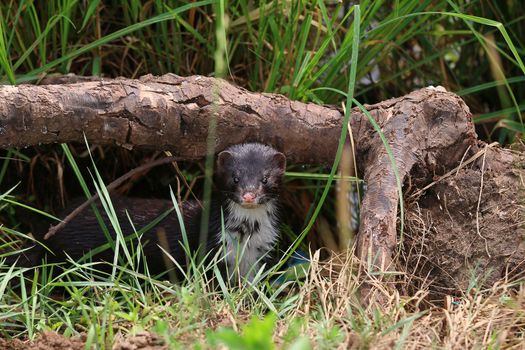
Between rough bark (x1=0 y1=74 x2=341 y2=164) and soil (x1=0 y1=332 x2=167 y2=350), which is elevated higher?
rough bark (x1=0 y1=74 x2=341 y2=164)

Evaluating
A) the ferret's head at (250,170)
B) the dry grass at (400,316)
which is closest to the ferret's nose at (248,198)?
the ferret's head at (250,170)

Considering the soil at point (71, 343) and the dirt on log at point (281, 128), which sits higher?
the dirt on log at point (281, 128)

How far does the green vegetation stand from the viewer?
3.37m

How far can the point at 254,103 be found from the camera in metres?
4.43

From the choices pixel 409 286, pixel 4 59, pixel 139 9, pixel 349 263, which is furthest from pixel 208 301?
pixel 139 9

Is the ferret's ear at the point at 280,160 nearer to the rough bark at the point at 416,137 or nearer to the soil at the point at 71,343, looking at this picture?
the rough bark at the point at 416,137

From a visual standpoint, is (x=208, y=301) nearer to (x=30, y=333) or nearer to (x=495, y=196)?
(x=30, y=333)

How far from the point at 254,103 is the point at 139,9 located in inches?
43.0

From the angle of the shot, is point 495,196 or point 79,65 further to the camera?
point 79,65

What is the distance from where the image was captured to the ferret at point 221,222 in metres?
4.69

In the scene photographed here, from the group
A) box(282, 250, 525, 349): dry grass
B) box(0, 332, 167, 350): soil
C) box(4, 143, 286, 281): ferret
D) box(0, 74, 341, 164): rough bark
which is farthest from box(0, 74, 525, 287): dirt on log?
box(0, 332, 167, 350): soil

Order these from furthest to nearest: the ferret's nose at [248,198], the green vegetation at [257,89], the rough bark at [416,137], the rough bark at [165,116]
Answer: the ferret's nose at [248,198], the rough bark at [416,137], the rough bark at [165,116], the green vegetation at [257,89]

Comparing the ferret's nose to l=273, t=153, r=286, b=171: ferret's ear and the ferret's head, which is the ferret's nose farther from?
l=273, t=153, r=286, b=171: ferret's ear

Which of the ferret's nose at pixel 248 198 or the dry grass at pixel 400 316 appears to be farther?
the ferret's nose at pixel 248 198
